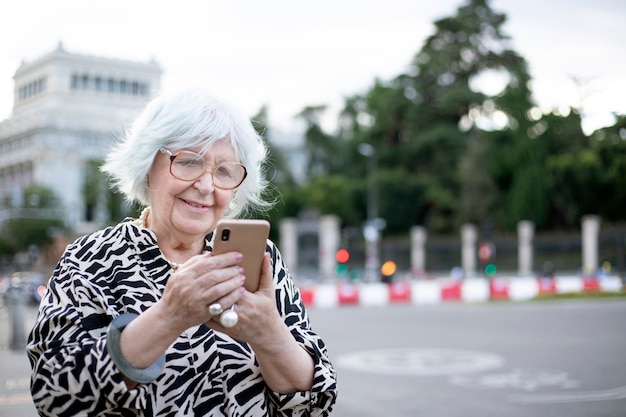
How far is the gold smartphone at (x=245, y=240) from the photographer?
167 centimetres

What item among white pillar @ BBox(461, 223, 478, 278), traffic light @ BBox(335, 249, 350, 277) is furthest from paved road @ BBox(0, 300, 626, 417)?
white pillar @ BBox(461, 223, 478, 278)

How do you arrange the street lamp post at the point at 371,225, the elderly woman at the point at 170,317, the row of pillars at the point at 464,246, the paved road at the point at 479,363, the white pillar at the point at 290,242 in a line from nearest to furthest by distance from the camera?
the elderly woman at the point at 170,317, the paved road at the point at 479,363, the row of pillars at the point at 464,246, the street lamp post at the point at 371,225, the white pillar at the point at 290,242

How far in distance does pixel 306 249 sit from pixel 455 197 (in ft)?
38.5

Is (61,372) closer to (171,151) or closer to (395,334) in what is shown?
(171,151)

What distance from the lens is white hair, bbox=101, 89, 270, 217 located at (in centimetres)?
198

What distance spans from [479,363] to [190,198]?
925 cm

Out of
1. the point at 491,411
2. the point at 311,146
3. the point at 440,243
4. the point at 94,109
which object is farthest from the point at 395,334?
the point at 311,146

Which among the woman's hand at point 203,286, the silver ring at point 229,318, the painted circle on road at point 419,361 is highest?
the woman's hand at point 203,286

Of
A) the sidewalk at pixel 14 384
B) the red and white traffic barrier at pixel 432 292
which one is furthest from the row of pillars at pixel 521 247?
the sidewalk at pixel 14 384

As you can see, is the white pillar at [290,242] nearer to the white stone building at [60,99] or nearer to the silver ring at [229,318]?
the white stone building at [60,99]

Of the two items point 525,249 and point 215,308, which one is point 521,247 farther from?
point 215,308

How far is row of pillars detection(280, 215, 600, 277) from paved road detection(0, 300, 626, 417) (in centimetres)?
2398

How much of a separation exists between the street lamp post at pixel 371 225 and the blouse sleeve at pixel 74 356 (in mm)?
38015

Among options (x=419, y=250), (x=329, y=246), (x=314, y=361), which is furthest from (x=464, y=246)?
(x=314, y=361)
